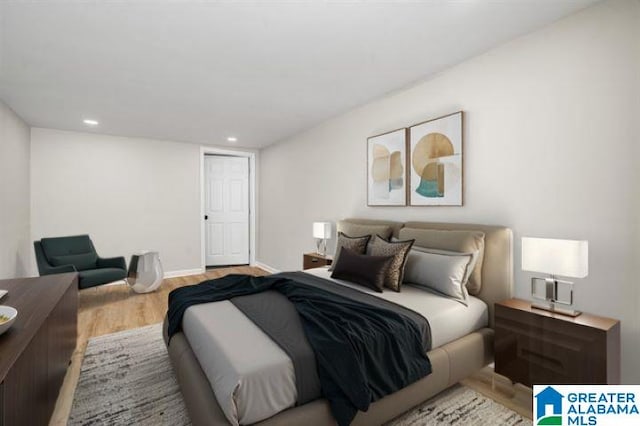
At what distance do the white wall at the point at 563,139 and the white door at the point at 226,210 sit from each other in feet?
13.0

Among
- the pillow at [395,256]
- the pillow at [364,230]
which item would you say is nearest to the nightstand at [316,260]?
the pillow at [364,230]

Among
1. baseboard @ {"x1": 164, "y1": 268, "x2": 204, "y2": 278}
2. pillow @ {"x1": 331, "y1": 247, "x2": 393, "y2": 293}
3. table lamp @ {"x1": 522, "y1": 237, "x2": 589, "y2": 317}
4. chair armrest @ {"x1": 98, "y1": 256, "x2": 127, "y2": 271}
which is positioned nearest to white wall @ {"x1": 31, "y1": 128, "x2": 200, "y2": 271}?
baseboard @ {"x1": 164, "y1": 268, "x2": 204, "y2": 278}

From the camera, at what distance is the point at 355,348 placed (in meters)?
1.57

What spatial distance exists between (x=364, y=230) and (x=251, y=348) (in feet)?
6.65

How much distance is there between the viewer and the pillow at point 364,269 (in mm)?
2484

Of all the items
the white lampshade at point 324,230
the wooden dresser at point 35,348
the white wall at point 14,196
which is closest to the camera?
the wooden dresser at point 35,348

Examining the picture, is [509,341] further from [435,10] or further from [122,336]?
[122,336]

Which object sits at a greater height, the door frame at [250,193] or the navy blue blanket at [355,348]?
the door frame at [250,193]

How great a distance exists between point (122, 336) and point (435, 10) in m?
3.77

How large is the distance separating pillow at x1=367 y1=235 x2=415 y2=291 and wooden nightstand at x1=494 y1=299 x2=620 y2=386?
70cm

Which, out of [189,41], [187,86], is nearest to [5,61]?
[187,86]

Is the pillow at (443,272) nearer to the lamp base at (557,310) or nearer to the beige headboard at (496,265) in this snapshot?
the beige headboard at (496,265)

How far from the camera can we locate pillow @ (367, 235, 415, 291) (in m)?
2.48

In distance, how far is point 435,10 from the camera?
6.35ft
